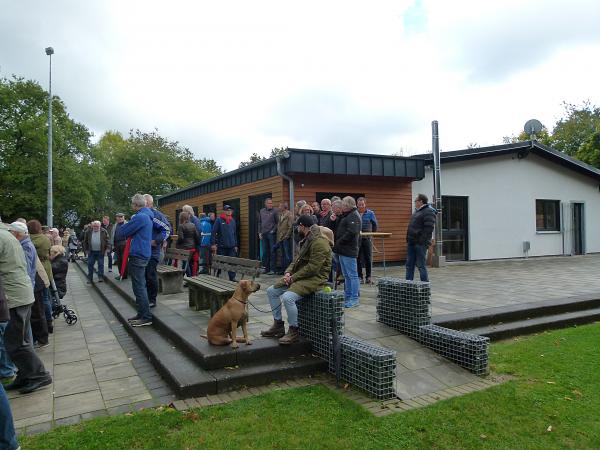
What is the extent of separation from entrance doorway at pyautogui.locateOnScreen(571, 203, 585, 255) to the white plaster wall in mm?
551

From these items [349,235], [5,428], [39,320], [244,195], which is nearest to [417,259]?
[349,235]

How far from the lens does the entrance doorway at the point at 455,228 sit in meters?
14.4

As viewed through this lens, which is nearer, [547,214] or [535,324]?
[535,324]

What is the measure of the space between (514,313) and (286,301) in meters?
3.60

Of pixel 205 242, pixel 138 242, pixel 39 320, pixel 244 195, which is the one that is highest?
pixel 244 195

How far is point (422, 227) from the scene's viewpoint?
746 centimetres

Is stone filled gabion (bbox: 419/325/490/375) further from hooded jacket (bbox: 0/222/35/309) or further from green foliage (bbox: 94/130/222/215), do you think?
green foliage (bbox: 94/130/222/215)

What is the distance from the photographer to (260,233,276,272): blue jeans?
1109 centimetres

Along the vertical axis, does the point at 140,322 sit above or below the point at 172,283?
below

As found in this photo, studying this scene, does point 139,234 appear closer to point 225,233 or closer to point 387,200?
point 225,233

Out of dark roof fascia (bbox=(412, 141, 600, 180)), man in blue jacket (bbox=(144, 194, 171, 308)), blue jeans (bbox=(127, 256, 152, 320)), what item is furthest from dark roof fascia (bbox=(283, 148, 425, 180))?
blue jeans (bbox=(127, 256, 152, 320))

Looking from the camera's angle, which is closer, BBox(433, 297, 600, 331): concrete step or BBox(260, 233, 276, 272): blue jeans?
BBox(433, 297, 600, 331): concrete step

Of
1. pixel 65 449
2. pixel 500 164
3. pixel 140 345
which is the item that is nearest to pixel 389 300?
pixel 140 345

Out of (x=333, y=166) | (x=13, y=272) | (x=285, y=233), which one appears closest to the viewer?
(x=13, y=272)
